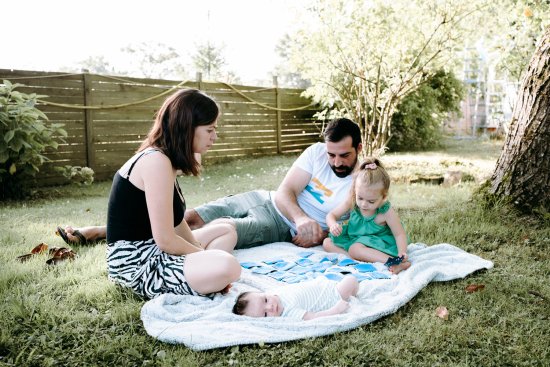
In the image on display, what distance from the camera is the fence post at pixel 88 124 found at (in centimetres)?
769

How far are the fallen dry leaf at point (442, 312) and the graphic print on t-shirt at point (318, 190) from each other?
1.42 metres

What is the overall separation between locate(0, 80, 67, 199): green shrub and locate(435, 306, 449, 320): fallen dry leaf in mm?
4968

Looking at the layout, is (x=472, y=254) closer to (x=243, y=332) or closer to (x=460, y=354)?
(x=460, y=354)

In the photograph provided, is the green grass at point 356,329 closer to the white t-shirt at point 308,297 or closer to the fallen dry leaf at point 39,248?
the fallen dry leaf at point 39,248

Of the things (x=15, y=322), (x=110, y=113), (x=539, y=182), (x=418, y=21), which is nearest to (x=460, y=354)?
(x=15, y=322)

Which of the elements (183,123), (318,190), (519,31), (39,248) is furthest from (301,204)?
(519,31)

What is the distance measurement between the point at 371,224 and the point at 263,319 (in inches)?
50.6

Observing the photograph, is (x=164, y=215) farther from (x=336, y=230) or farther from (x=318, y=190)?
(x=318, y=190)

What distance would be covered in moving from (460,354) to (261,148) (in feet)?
31.7

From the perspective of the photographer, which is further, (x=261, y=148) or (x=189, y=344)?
(x=261, y=148)

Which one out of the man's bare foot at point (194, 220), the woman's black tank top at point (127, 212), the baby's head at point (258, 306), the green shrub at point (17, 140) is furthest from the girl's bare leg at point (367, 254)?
the green shrub at point (17, 140)

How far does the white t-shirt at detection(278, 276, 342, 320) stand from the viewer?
2438mm

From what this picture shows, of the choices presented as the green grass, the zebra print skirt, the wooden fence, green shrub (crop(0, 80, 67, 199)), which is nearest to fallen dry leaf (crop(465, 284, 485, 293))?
the green grass

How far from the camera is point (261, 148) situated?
11.5 m
